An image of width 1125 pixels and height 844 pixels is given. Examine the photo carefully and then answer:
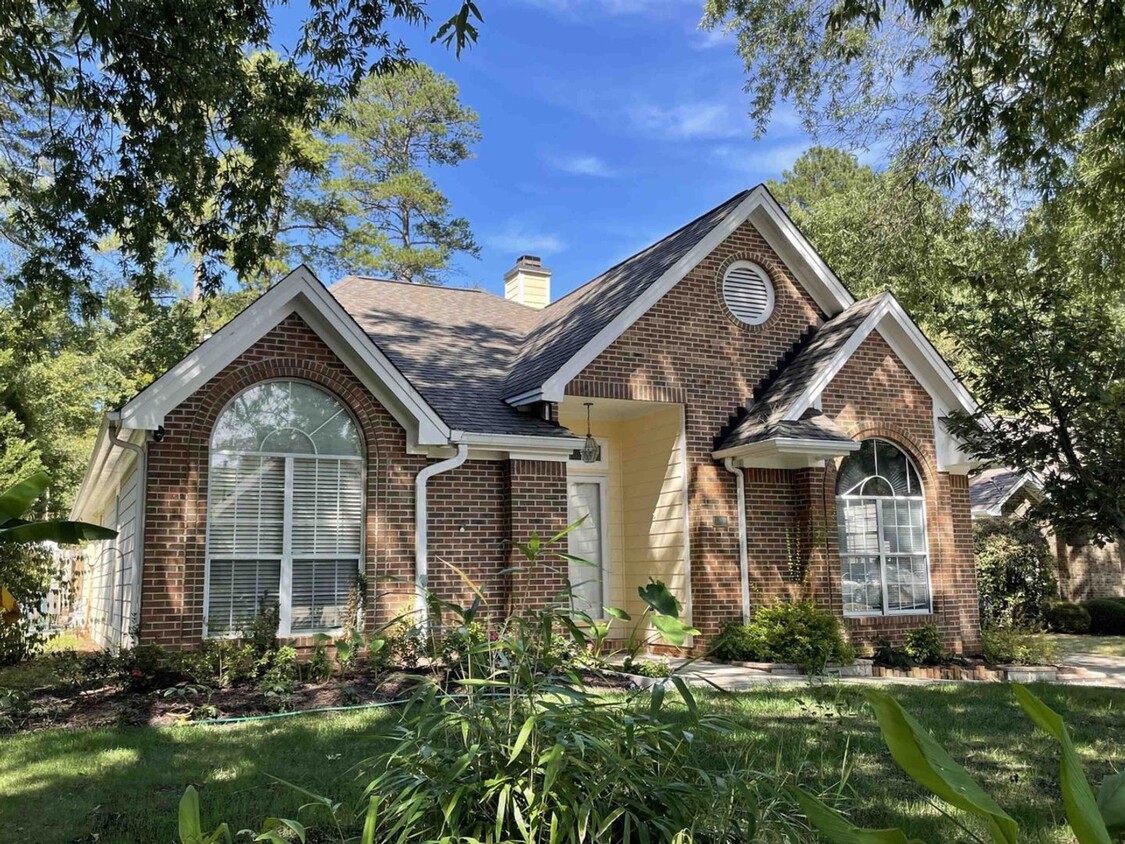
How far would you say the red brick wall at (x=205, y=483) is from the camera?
10.2 m

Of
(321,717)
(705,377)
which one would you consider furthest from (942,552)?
(321,717)

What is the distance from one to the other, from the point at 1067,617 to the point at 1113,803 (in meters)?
22.6

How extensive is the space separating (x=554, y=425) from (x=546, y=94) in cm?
2159

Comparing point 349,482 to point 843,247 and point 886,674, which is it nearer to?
point 886,674

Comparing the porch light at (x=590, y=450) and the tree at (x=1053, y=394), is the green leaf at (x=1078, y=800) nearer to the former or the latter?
the tree at (x=1053, y=394)

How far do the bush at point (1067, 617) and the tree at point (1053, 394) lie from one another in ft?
44.8

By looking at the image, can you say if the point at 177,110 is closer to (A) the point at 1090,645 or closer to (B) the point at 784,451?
(B) the point at 784,451

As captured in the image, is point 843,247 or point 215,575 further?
point 843,247

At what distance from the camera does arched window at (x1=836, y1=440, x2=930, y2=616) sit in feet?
44.7

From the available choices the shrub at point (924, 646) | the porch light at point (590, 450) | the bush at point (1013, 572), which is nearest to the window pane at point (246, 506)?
the porch light at point (590, 450)

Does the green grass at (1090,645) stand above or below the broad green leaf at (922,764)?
below

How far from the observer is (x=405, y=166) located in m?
35.0

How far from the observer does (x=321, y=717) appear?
806cm

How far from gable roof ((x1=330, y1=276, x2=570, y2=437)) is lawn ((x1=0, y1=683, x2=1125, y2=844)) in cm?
529
